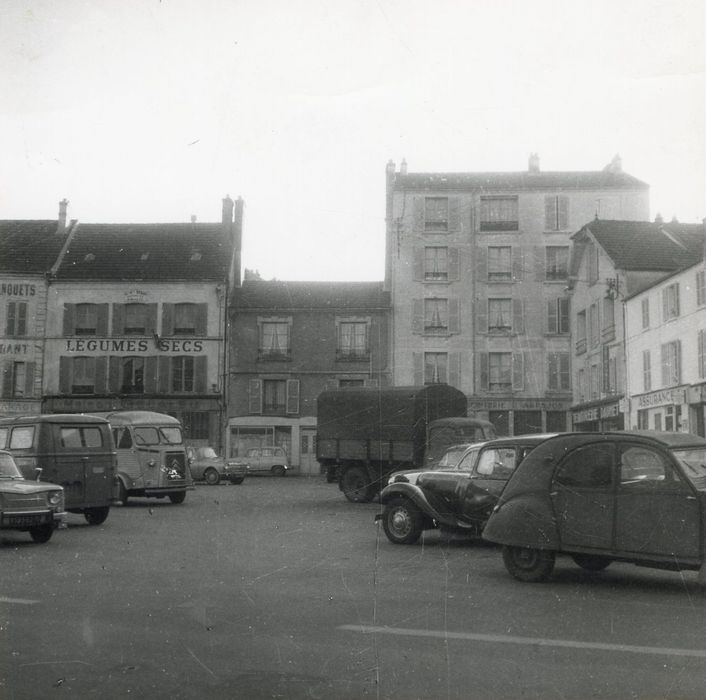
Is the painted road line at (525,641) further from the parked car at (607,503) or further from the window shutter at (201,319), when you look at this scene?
the window shutter at (201,319)

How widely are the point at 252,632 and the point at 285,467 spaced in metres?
34.8

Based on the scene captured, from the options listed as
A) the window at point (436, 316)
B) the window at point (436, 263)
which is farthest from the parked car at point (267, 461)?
the window at point (436, 263)

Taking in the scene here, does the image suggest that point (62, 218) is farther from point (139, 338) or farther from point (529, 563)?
point (529, 563)

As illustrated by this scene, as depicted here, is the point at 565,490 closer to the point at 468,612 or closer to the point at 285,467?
the point at 468,612

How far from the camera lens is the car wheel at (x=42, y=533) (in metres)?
13.1

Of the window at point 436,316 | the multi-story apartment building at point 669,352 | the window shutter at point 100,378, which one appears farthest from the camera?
the window at point 436,316

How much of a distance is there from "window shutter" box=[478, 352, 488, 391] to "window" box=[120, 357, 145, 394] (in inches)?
677

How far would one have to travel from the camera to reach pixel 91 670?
5590mm

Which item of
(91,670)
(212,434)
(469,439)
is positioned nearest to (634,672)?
(91,670)

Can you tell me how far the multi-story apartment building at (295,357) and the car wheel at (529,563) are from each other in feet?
118

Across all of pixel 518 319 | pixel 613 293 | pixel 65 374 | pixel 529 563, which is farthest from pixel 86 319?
pixel 529 563

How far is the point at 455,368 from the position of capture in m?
45.7

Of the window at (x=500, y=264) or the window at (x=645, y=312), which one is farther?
the window at (x=500, y=264)

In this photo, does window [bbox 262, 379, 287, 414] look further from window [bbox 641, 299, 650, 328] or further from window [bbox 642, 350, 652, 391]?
window [bbox 641, 299, 650, 328]
